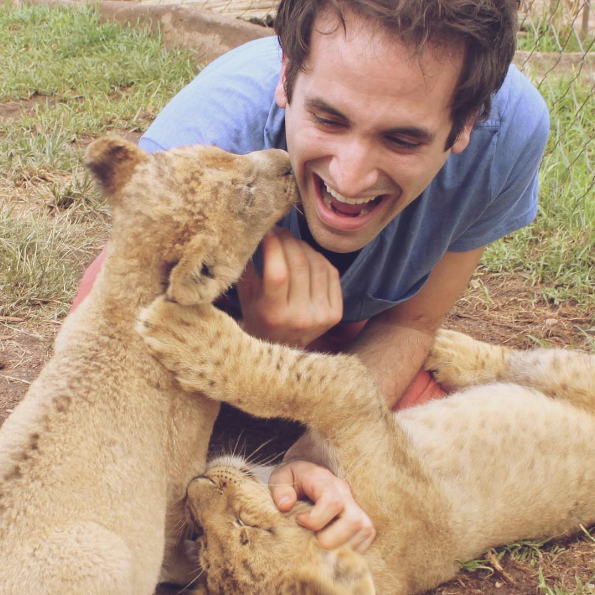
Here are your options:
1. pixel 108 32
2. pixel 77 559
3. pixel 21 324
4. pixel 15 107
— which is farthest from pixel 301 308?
pixel 108 32

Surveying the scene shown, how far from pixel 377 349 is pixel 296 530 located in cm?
118

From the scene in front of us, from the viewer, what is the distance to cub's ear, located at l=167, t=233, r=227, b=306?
2.46m

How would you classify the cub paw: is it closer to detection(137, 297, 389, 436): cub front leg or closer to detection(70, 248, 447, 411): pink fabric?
detection(70, 248, 447, 411): pink fabric

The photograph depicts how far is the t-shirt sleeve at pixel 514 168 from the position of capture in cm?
328

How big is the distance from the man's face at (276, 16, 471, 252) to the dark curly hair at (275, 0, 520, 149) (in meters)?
0.03

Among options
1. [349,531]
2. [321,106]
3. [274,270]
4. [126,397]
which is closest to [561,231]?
[274,270]

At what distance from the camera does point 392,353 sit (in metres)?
3.70

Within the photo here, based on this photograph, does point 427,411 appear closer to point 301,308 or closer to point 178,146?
point 301,308

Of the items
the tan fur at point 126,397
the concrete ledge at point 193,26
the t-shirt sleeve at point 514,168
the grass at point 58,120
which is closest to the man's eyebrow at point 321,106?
the tan fur at point 126,397

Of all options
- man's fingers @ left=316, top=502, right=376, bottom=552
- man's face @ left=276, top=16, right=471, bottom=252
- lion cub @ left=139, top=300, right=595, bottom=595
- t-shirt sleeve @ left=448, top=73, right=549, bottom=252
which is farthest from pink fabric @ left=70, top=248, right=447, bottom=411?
man's face @ left=276, top=16, right=471, bottom=252

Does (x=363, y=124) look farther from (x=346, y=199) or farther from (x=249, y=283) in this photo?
(x=249, y=283)

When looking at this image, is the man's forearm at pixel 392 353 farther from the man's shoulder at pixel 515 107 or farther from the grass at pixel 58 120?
the grass at pixel 58 120

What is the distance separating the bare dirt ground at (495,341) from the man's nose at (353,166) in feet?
4.49

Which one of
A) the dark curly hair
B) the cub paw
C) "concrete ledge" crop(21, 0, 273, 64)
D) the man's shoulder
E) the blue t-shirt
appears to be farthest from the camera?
"concrete ledge" crop(21, 0, 273, 64)
